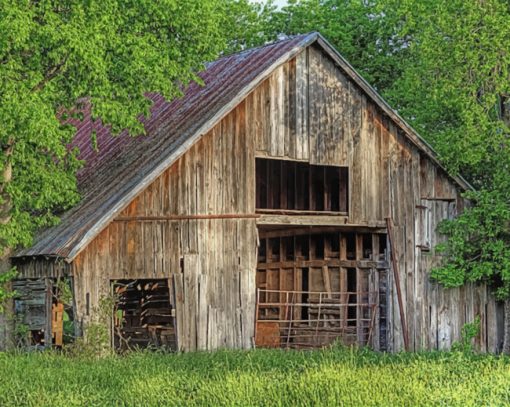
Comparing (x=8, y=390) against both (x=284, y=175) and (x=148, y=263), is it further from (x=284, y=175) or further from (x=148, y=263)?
(x=284, y=175)

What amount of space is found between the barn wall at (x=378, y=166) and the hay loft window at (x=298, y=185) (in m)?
1.41

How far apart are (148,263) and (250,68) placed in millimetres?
6782

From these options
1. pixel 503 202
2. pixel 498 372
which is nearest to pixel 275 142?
pixel 503 202

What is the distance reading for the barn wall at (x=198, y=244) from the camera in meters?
24.5

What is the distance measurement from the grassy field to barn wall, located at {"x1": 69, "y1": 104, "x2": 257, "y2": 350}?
353cm

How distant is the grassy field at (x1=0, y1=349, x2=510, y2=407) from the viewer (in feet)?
52.1

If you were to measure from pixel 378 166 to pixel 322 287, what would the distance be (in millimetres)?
5206

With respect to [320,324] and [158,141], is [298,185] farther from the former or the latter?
[158,141]

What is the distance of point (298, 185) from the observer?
1282 inches

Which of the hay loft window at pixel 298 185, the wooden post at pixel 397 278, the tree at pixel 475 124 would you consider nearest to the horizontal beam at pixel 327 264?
the wooden post at pixel 397 278

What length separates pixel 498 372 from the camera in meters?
18.2

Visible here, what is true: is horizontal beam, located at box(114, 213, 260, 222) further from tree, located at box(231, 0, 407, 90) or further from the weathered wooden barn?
tree, located at box(231, 0, 407, 90)

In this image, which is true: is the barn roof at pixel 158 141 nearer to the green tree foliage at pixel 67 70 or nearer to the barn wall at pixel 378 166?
the barn wall at pixel 378 166

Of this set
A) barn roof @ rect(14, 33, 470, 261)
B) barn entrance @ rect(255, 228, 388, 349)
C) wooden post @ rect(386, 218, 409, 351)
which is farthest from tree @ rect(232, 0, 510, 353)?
barn entrance @ rect(255, 228, 388, 349)
